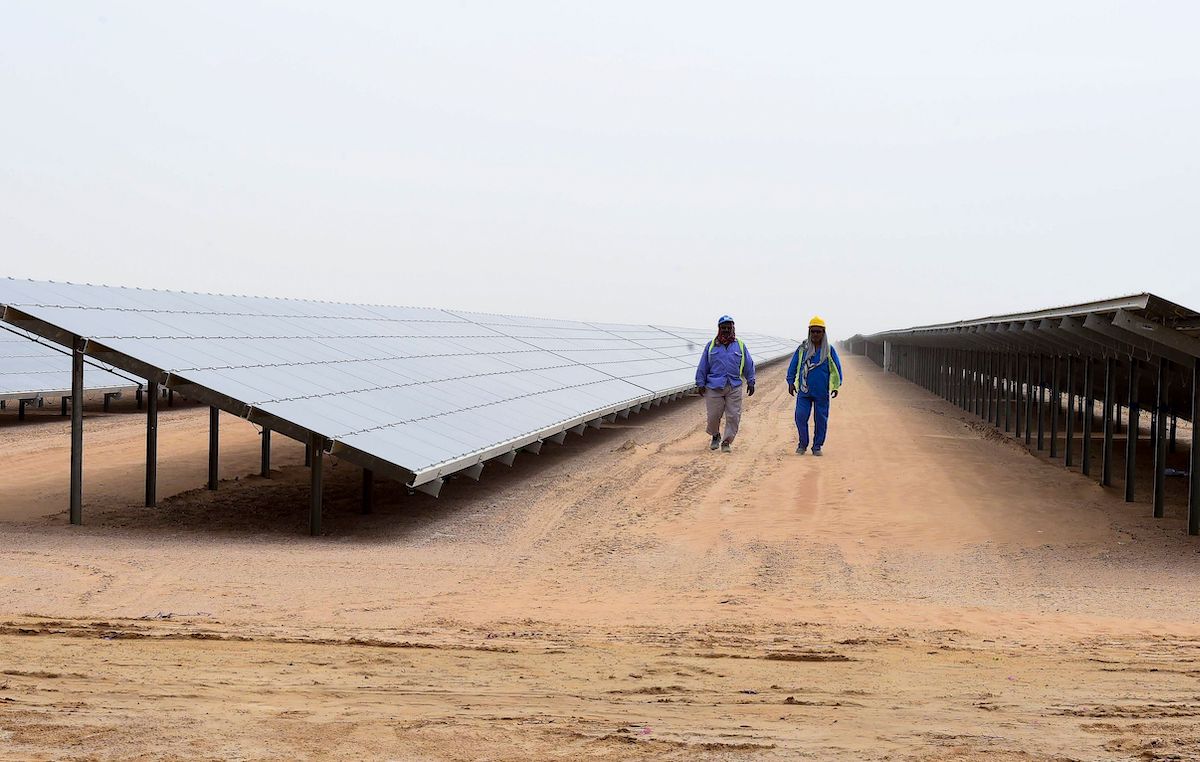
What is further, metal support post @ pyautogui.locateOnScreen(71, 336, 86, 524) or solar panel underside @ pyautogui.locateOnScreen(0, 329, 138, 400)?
solar panel underside @ pyautogui.locateOnScreen(0, 329, 138, 400)

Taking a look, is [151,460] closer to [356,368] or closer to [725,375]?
[356,368]

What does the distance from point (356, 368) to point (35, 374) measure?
12141 millimetres

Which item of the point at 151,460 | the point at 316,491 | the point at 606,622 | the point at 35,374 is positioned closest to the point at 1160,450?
the point at 606,622

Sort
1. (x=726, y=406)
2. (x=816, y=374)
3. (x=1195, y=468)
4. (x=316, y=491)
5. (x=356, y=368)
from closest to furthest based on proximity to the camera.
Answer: (x=316, y=491) < (x=1195, y=468) < (x=356, y=368) < (x=816, y=374) < (x=726, y=406)

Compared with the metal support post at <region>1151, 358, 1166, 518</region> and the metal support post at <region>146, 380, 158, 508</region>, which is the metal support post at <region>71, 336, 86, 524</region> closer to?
the metal support post at <region>146, 380, 158, 508</region>

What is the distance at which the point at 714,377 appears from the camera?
628 inches

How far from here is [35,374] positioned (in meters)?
22.1

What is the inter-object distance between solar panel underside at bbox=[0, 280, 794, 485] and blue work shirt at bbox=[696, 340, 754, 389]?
1854 mm

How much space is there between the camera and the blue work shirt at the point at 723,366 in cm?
1580

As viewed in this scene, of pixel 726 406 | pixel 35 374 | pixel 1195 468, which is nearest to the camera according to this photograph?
pixel 1195 468

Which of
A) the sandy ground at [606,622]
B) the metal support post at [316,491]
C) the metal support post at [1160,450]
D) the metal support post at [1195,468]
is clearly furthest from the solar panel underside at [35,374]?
the metal support post at [1195,468]

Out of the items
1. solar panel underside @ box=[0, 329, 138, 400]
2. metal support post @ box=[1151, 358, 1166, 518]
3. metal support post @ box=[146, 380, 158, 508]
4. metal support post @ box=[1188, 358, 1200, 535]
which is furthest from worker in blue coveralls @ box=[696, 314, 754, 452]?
solar panel underside @ box=[0, 329, 138, 400]

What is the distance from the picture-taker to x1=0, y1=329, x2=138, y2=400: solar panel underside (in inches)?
826

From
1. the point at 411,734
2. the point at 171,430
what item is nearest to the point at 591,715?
the point at 411,734
